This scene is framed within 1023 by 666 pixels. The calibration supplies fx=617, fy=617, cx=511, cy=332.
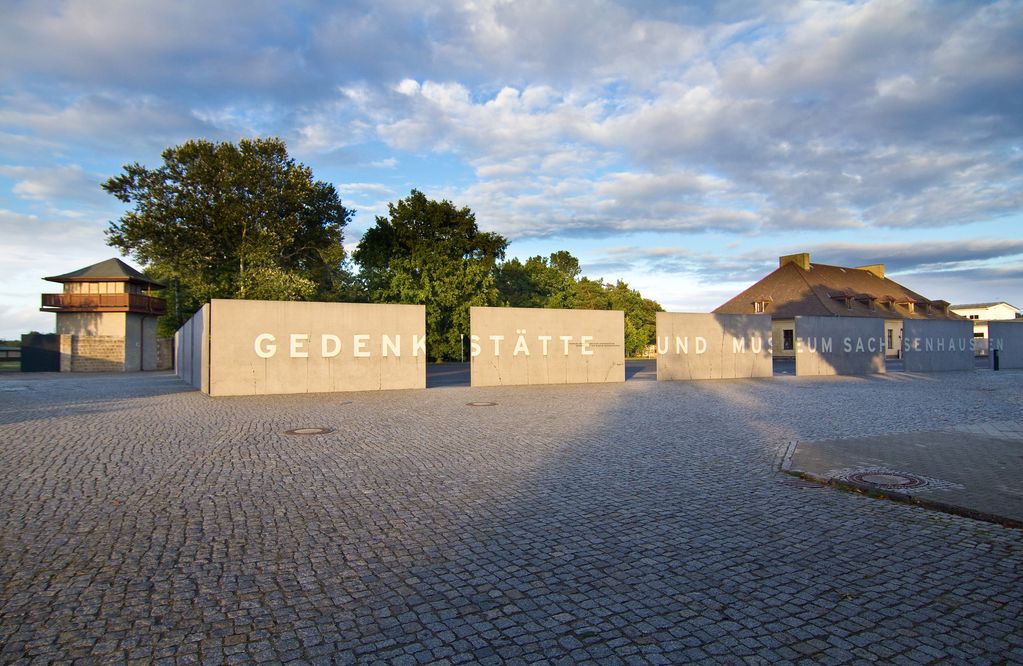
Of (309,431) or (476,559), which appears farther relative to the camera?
(309,431)

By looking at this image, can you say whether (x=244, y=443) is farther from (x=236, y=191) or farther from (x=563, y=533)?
(x=236, y=191)

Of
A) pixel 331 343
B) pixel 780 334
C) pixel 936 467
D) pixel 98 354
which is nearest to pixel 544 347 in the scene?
pixel 331 343

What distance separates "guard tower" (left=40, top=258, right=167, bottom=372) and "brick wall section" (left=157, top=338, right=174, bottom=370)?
2313 millimetres

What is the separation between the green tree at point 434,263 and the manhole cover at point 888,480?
35.4 m

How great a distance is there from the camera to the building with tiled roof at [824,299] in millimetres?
49750

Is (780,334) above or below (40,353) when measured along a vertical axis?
above

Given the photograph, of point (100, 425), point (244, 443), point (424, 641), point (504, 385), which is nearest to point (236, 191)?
point (504, 385)

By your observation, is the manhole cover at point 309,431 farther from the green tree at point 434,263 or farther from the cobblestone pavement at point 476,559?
the green tree at point 434,263

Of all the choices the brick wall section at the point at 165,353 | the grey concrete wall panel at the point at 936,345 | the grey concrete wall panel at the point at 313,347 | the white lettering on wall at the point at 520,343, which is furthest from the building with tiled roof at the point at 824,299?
the brick wall section at the point at 165,353

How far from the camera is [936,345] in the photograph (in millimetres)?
32281

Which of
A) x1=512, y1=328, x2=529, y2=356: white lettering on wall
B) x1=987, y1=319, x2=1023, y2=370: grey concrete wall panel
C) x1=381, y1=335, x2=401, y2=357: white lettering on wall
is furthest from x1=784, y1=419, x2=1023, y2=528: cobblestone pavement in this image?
x1=987, y1=319, x2=1023, y2=370: grey concrete wall panel

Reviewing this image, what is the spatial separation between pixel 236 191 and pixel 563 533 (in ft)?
124

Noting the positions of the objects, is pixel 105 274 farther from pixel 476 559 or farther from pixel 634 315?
pixel 634 315

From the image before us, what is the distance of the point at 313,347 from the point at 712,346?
52.6ft
